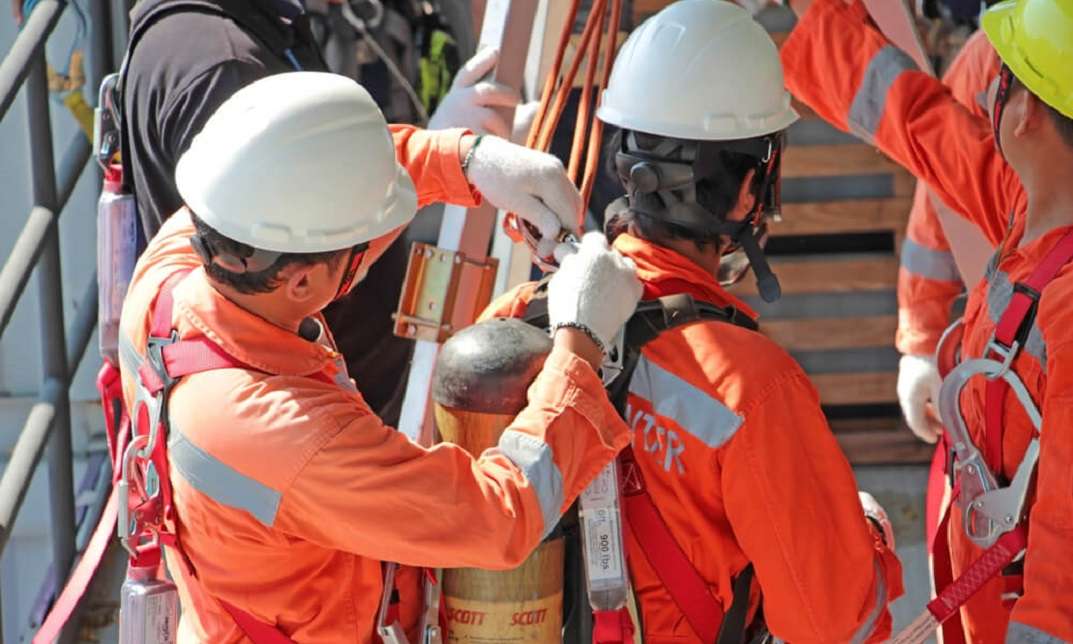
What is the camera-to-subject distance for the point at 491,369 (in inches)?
94.3

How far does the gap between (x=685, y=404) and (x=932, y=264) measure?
6.93 ft

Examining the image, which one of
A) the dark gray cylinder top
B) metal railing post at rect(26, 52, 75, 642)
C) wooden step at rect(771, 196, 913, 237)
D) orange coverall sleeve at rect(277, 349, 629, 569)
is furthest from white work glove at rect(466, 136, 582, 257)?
wooden step at rect(771, 196, 913, 237)

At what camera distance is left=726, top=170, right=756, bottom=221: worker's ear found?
2645 millimetres

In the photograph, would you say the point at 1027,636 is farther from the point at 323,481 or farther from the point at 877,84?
the point at 877,84

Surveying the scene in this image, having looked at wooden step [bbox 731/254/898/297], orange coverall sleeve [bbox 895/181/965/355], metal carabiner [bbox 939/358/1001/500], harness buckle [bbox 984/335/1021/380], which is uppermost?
harness buckle [bbox 984/335/1021/380]

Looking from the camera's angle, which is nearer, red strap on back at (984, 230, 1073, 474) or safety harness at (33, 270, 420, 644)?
safety harness at (33, 270, 420, 644)

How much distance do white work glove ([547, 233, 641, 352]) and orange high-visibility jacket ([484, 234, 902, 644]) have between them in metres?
0.10

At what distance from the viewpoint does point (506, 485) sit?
2.26 metres

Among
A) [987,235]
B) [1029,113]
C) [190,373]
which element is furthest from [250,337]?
[987,235]

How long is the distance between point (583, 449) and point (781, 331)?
3.59 meters

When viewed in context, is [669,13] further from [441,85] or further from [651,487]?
[441,85]

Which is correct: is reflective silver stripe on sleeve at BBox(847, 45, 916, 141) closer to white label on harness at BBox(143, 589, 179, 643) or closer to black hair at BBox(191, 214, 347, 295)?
black hair at BBox(191, 214, 347, 295)

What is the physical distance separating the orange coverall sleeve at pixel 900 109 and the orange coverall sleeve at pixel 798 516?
1.00 metres

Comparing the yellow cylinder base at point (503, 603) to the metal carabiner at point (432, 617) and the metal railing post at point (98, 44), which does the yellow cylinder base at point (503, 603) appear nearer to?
the metal carabiner at point (432, 617)
